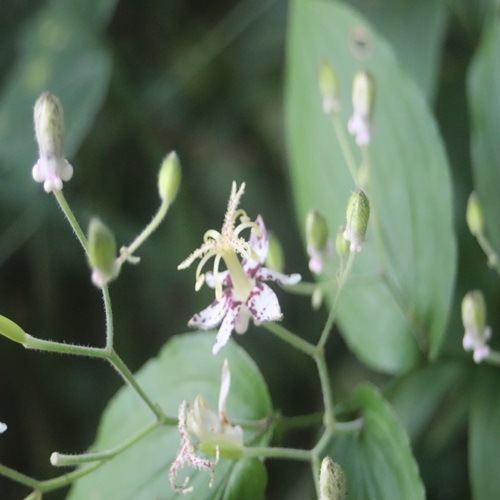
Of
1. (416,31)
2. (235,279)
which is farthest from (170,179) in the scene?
(416,31)

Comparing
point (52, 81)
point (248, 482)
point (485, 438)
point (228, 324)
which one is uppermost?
point (52, 81)

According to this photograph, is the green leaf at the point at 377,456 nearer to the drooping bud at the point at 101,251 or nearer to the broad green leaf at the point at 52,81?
the drooping bud at the point at 101,251

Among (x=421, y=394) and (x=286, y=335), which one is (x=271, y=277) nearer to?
(x=286, y=335)

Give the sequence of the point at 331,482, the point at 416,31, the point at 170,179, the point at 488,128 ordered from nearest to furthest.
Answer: the point at 331,482 → the point at 170,179 → the point at 488,128 → the point at 416,31

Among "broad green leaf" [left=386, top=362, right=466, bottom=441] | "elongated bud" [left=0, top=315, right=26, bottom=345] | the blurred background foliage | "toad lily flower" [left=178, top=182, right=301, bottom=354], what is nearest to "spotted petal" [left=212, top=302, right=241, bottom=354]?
"toad lily flower" [left=178, top=182, right=301, bottom=354]

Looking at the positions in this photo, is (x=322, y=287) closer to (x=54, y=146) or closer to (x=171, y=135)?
(x=54, y=146)

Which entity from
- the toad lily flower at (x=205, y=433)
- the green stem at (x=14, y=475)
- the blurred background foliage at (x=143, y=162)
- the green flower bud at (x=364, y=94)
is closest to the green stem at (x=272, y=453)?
the toad lily flower at (x=205, y=433)

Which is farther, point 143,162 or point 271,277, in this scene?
point 143,162

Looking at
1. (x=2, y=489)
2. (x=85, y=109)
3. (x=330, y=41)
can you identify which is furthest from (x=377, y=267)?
(x=2, y=489)
